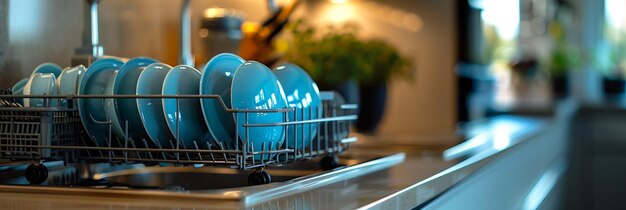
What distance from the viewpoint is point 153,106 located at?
781 mm

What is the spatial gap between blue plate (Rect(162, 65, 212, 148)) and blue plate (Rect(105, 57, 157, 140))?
48 millimetres

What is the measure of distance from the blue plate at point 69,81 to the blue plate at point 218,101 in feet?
0.47

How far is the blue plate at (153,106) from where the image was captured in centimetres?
77

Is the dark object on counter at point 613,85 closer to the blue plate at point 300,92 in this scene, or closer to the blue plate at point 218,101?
the blue plate at point 300,92

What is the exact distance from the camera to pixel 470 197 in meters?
1.03

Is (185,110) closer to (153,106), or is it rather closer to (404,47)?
(153,106)

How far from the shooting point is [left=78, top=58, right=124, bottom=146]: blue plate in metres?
0.80

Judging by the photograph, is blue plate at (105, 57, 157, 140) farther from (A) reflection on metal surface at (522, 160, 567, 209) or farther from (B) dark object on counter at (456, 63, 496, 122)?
(B) dark object on counter at (456, 63, 496, 122)

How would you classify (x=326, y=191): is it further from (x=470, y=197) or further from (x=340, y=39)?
(x=340, y=39)

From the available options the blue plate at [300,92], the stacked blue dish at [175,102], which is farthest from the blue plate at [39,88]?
the blue plate at [300,92]

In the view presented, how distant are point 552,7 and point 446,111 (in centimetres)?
261

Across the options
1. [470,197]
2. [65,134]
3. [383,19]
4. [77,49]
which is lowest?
[470,197]

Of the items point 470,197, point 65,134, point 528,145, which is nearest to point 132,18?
point 65,134

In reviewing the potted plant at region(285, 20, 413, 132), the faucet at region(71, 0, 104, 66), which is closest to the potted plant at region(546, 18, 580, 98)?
the potted plant at region(285, 20, 413, 132)
